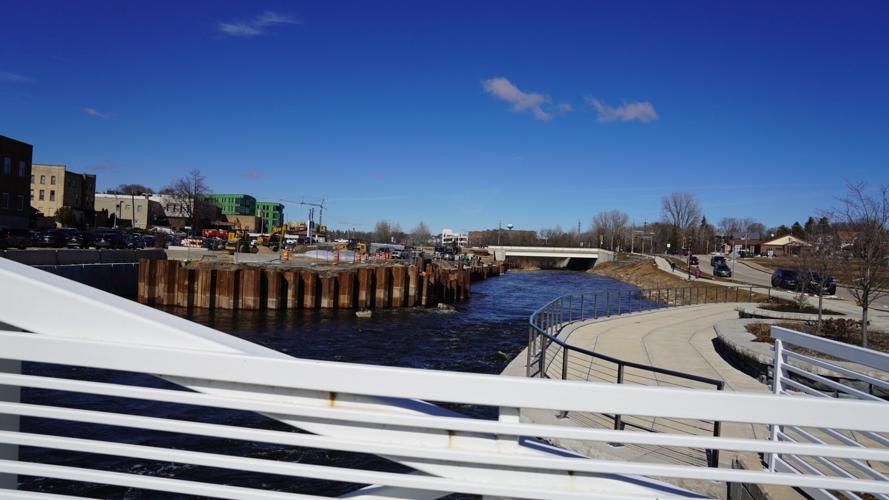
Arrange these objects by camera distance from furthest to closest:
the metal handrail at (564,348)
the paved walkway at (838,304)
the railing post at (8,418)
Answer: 1. the paved walkway at (838,304)
2. the metal handrail at (564,348)
3. the railing post at (8,418)

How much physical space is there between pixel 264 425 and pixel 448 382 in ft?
29.5

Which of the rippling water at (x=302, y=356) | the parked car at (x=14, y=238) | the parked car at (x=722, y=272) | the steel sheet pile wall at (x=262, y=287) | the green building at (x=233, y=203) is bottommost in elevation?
the rippling water at (x=302, y=356)

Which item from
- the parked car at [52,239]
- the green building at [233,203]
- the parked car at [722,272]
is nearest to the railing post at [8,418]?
the parked car at [52,239]

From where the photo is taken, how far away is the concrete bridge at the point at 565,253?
9250 cm

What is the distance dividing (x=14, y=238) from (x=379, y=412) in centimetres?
4080

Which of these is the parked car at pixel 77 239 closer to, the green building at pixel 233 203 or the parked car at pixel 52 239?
the parked car at pixel 52 239

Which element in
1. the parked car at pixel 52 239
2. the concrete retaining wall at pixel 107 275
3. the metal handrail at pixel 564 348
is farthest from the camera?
the parked car at pixel 52 239

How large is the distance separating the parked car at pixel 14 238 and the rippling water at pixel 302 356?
1375 cm

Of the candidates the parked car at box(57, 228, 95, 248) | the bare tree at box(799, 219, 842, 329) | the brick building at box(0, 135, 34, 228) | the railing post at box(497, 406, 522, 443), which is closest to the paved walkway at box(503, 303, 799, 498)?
the railing post at box(497, 406, 522, 443)

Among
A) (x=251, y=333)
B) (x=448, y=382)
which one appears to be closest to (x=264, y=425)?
(x=448, y=382)

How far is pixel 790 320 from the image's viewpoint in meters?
16.9

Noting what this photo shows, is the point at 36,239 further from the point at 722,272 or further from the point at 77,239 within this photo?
the point at 722,272

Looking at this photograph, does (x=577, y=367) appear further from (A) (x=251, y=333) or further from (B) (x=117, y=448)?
(A) (x=251, y=333)

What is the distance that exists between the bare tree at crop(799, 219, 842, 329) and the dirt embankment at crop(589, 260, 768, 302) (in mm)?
8097
